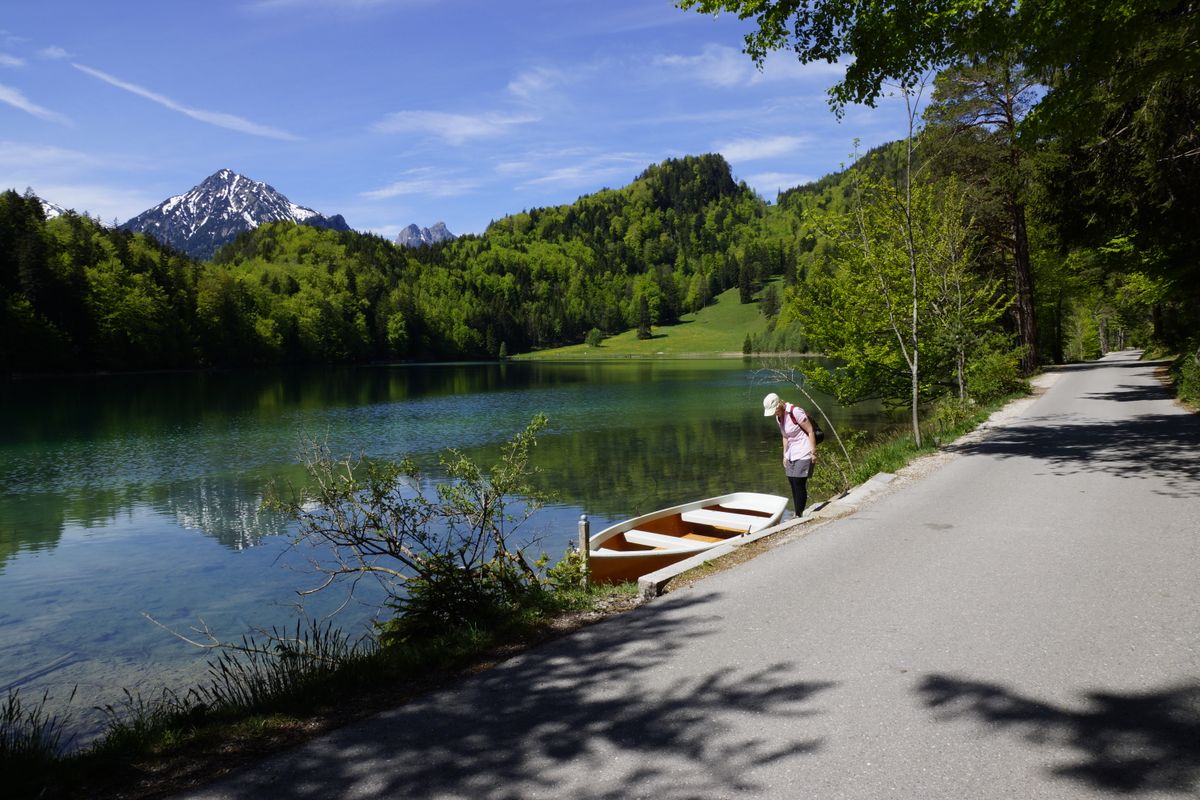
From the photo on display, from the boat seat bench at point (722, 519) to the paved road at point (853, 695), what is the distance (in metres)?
4.95

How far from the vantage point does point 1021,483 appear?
1164 cm

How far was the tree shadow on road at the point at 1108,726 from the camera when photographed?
3654 millimetres

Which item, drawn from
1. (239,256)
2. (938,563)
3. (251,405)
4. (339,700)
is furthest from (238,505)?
(239,256)

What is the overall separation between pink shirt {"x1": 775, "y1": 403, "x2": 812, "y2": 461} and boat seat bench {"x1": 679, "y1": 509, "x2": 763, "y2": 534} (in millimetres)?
2165

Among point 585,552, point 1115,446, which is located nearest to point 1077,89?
point 1115,446

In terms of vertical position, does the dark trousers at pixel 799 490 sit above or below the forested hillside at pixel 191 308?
below

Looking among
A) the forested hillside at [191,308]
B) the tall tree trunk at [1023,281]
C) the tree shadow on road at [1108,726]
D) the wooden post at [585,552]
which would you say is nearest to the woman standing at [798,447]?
the wooden post at [585,552]

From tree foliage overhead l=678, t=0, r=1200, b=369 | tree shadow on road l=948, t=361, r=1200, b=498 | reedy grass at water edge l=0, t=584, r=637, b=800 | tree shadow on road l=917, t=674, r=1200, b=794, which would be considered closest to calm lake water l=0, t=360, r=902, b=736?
reedy grass at water edge l=0, t=584, r=637, b=800

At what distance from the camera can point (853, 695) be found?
15.5 feet

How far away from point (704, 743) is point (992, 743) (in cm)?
157

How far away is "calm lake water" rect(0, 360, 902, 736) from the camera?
11320 mm

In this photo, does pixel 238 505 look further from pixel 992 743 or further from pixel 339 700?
pixel 992 743

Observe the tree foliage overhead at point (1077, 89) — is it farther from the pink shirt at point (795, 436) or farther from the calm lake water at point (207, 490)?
the calm lake water at point (207, 490)

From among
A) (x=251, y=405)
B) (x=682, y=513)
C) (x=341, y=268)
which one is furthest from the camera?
(x=341, y=268)
